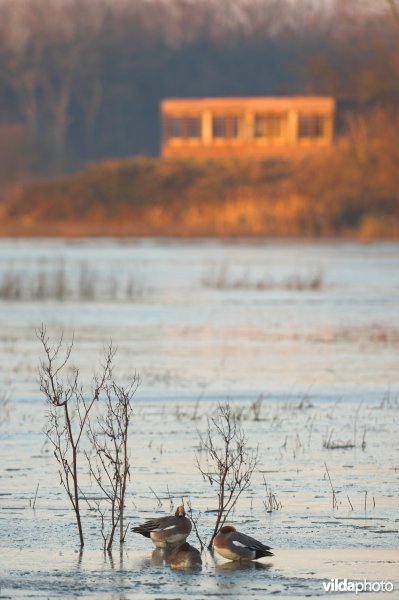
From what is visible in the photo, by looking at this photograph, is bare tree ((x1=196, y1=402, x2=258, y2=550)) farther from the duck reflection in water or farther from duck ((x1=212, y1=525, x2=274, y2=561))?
duck ((x1=212, y1=525, x2=274, y2=561))

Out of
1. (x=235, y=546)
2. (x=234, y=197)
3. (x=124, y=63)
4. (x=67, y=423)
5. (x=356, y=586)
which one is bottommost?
(x=356, y=586)

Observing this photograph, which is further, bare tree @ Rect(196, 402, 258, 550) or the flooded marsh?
bare tree @ Rect(196, 402, 258, 550)

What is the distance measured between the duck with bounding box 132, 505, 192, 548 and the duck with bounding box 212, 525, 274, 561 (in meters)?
0.18

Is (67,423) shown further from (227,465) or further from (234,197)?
(234,197)

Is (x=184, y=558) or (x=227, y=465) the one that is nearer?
(x=184, y=558)

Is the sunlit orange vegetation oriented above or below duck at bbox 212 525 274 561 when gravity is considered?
above

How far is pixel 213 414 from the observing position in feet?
46.7

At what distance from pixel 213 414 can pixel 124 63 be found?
10046cm

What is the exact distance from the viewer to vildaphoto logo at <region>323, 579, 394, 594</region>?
26.2 feet

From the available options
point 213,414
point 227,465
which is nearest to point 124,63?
point 213,414

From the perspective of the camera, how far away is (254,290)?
32.3 meters

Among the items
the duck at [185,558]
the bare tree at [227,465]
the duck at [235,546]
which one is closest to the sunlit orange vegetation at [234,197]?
the bare tree at [227,465]

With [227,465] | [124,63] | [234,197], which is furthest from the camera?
Answer: [124,63]

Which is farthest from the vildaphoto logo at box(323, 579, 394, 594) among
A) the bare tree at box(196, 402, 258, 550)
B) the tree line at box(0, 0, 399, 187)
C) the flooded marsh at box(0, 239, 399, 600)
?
the tree line at box(0, 0, 399, 187)
